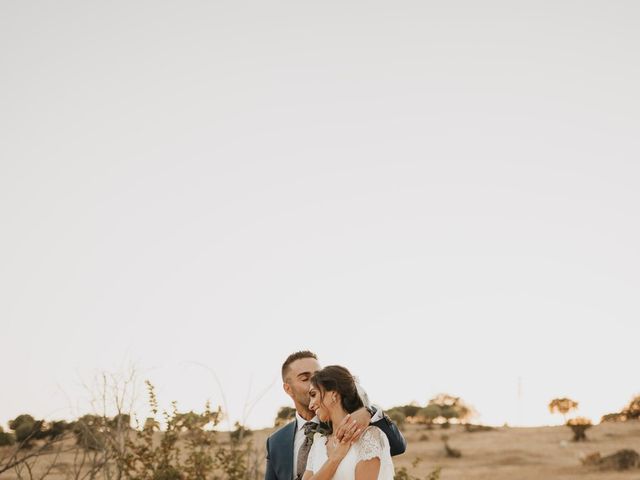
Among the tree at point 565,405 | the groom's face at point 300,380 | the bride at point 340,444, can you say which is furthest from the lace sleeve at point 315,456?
the tree at point 565,405

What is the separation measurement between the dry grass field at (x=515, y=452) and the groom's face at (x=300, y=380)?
1659 cm

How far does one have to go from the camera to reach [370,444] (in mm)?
4102

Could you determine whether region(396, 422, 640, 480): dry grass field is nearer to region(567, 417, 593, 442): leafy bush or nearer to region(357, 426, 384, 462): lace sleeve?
region(567, 417, 593, 442): leafy bush

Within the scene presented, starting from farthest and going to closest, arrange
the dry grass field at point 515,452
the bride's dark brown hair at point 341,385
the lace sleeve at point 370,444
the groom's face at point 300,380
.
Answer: the dry grass field at point 515,452 → the groom's face at point 300,380 → the bride's dark brown hair at point 341,385 → the lace sleeve at point 370,444

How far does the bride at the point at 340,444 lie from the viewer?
13.3 feet

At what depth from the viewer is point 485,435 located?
134 feet

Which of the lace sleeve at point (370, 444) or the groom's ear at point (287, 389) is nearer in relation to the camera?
the lace sleeve at point (370, 444)

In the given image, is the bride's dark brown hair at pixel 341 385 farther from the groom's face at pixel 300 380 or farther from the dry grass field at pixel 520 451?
the dry grass field at pixel 520 451

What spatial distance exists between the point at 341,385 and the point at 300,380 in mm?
726

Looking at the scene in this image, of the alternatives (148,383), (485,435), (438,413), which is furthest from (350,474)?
(438,413)

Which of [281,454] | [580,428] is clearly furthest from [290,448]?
[580,428]

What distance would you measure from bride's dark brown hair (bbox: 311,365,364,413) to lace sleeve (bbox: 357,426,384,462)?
0.19 m

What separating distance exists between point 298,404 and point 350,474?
950 millimetres

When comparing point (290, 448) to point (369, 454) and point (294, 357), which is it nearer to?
point (294, 357)
